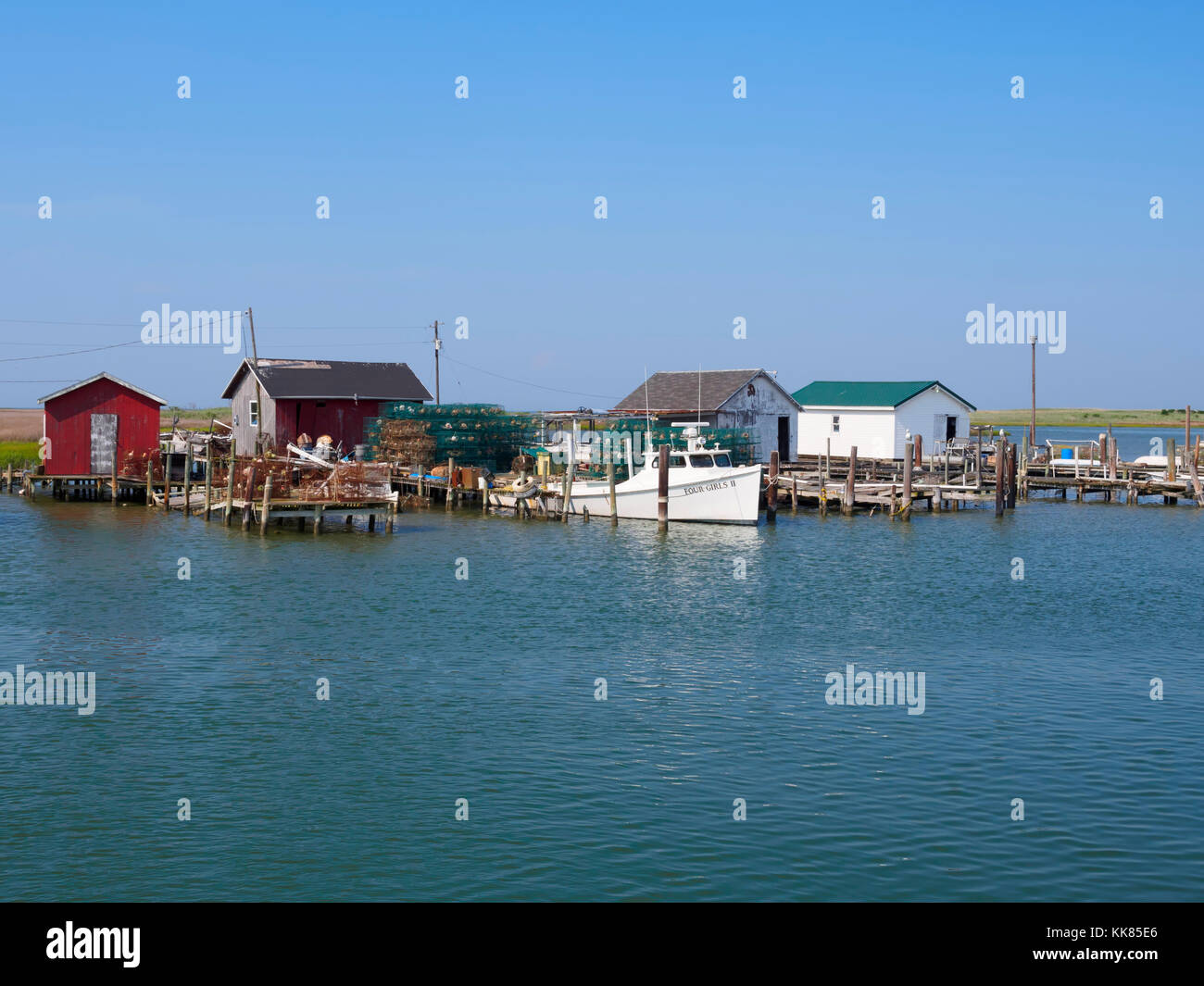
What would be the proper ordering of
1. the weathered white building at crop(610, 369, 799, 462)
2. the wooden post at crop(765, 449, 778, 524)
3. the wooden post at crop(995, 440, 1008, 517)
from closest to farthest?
the wooden post at crop(765, 449, 778, 524)
the wooden post at crop(995, 440, 1008, 517)
the weathered white building at crop(610, 369, 799, 462)

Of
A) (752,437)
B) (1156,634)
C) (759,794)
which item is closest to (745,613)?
(1156,634)

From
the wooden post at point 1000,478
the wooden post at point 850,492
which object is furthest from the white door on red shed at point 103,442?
the wooden post at point 1000,478

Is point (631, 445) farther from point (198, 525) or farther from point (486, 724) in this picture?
point (486, 724)

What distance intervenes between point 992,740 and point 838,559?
21.5 metres

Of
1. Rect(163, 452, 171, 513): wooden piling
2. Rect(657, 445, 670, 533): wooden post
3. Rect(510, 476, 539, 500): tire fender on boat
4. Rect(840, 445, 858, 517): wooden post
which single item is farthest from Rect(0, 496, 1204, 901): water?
Rect(163, 452, 171, 513): wooden piling

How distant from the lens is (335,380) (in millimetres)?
67938

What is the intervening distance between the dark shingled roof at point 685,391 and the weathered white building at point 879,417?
203 inches

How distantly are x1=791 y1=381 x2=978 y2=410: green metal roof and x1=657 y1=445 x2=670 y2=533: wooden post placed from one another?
23.4m

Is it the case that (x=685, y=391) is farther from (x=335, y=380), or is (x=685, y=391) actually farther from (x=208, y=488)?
(x=208, y=488)

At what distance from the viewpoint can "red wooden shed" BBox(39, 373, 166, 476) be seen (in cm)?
5775

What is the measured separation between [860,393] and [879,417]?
9.01 feet

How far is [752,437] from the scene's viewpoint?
2347 inches

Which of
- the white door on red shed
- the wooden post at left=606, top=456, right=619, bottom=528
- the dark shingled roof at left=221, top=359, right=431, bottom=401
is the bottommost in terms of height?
the wooden post at left=606, top=456, right=619, bottom=528

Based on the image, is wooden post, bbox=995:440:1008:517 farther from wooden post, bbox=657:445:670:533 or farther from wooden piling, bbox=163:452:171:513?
wooden piling, bbox=163:452:171:513
